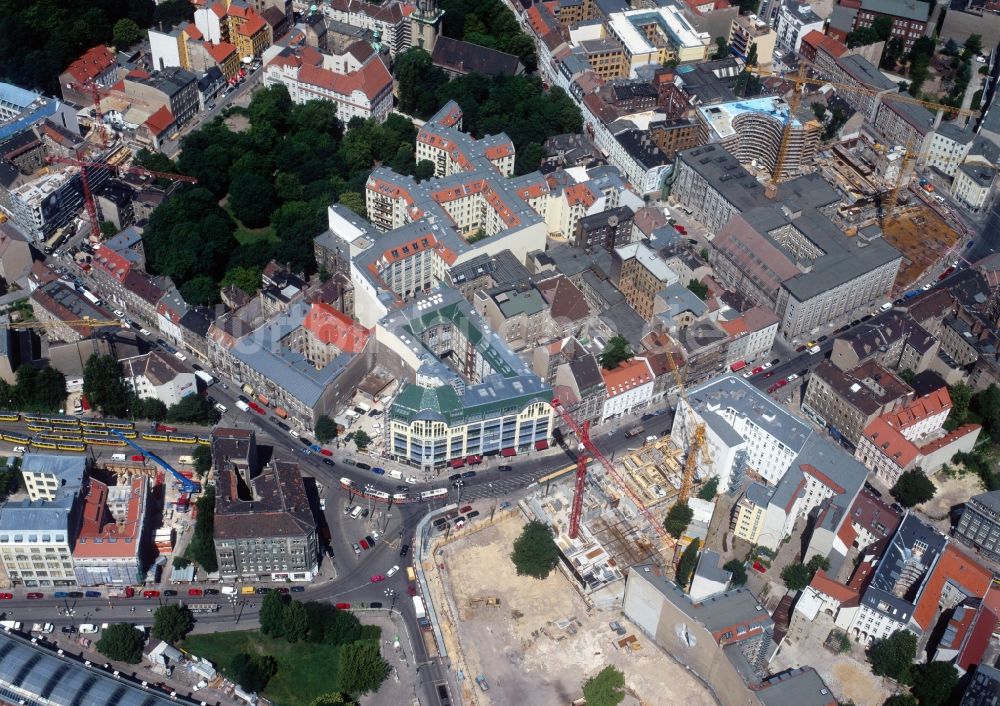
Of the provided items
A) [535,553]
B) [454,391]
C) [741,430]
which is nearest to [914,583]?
[741,430]

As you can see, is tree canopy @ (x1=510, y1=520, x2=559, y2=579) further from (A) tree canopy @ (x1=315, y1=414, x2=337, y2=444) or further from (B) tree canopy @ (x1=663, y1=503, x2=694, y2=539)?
(A) tree canopy @ (x1=315, y1=414, x2=337, y2=444)

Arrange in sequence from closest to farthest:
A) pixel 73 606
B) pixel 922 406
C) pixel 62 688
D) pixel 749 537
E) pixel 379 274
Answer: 1. pixel 62 688
2. pixel 73 606
3. pixel 749 537
4. pixel 922 406
5. pixel 379 274

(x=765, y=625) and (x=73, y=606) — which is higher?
(x=765, y=625)

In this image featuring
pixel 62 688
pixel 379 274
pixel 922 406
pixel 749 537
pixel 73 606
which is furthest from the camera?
pixel 379 274

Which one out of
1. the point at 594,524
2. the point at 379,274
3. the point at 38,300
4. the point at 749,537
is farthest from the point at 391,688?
the point at 38,300

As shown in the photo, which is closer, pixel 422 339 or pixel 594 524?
pixel 594 524

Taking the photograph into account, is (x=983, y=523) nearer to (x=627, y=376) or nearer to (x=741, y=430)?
(x=741, y=430)

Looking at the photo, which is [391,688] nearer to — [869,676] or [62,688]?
[62,688]
